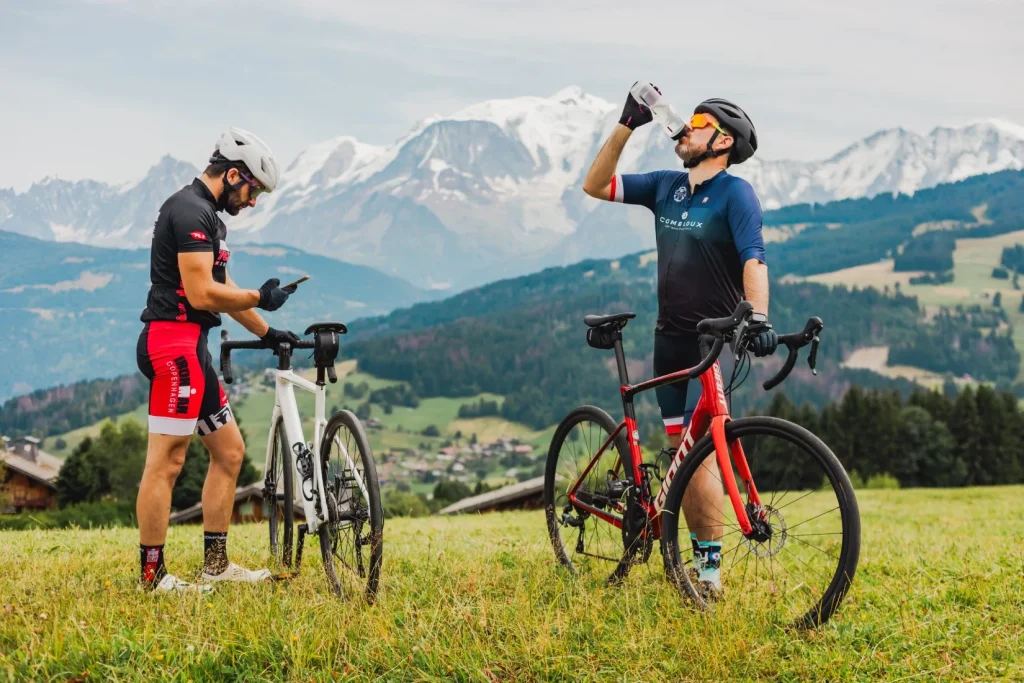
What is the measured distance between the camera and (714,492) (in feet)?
17.0

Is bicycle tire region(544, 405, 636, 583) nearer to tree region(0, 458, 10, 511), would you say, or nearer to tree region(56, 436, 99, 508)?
tree region(0, 458, 10, 511)

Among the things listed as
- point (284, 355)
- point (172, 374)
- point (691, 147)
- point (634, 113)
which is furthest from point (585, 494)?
point (172, 374)

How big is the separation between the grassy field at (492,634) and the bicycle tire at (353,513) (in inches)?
6.6

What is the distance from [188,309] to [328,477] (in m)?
1.39

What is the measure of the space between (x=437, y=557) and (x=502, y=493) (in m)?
39.2

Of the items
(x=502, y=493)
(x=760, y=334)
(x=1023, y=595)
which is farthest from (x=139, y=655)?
(x=502, y=493)

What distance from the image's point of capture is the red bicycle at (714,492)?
448 cm

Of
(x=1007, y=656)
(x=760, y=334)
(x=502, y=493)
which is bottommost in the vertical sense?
(x=502, y=493)

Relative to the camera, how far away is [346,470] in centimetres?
555

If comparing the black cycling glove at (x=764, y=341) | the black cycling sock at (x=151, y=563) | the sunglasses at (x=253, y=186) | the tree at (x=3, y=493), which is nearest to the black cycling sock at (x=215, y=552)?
the black cycling sock at (x=151, y=563)

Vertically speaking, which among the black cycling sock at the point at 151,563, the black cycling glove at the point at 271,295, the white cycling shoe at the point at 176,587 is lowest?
the white cycling shoe at the point at 176,587

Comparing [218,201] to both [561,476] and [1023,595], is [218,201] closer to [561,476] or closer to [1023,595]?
[561,476]

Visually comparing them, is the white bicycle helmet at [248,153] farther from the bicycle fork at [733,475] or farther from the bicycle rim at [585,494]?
the bicycle fork at [733,475]

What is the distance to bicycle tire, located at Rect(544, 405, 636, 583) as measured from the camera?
5.59m
